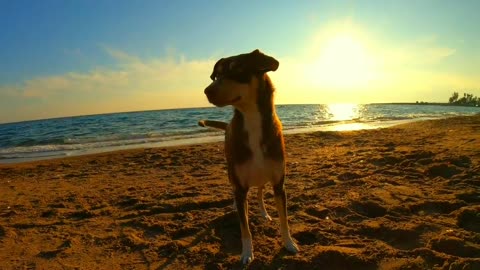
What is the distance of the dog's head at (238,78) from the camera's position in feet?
11.3

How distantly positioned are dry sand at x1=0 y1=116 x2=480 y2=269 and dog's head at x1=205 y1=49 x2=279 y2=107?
1.65 metres

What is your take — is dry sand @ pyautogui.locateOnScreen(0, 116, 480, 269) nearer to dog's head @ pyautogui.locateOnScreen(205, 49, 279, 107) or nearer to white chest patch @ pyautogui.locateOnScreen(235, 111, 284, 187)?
white chest patch @ pyautogui.locateOnScreen(235, 111, 284, 187)

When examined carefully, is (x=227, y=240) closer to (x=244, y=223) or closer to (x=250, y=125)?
(x=244, y=223)

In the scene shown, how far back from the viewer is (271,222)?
500 centimetres

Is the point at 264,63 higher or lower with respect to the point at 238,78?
higher

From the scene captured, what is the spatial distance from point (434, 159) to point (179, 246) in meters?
5.54

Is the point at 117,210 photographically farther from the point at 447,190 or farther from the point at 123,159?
the point at 123,159

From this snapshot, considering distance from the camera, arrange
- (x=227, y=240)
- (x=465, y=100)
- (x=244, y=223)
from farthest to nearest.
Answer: (x=465, y=100) → (x=227, y=240) → (x=244, y=223)

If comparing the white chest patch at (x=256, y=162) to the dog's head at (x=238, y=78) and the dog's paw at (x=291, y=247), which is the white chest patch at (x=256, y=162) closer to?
the dog's head at (x=238, y=78)

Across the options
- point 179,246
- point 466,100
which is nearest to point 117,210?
point 179,246

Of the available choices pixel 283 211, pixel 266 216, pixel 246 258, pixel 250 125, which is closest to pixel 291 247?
pixel 283 211

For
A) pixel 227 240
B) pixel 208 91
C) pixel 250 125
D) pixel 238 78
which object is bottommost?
pixel 227 240

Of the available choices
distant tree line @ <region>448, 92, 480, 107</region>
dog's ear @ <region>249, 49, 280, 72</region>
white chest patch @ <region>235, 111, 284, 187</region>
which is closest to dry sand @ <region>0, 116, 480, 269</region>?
white chest patch @ <region>235, 111, 284, 187</region>

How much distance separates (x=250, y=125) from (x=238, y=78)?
0.48 metres
